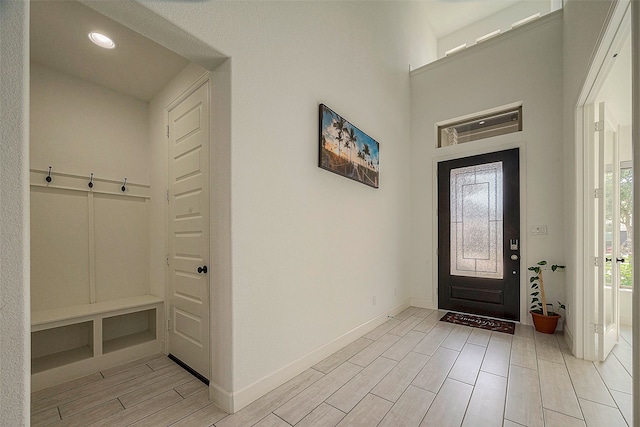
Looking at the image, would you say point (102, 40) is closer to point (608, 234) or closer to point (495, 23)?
point (608, 234)

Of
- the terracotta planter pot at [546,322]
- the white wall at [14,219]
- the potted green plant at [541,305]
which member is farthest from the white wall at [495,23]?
the white wall at [14,219]

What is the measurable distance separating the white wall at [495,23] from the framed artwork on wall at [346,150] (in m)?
3.97

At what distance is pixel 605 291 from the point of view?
252cm

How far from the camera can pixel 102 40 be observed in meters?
2.20

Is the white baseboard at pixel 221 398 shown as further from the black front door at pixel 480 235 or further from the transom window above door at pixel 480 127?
the transom window above door at pixel 480 127

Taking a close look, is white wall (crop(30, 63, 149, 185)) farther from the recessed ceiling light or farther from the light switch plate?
the light switch plate

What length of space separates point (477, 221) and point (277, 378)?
321 cm

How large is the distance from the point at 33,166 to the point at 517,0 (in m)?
7.33

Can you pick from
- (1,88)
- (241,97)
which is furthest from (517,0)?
(1,88)

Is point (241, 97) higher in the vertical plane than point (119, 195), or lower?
higher

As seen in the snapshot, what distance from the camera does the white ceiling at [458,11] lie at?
4906mm

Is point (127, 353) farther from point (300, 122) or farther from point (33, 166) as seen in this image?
point (300, 122)

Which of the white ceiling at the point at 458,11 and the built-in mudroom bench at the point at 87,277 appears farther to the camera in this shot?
the white ceiling at the point at 458,11

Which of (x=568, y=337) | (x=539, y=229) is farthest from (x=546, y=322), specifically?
(x=539, y=229)
